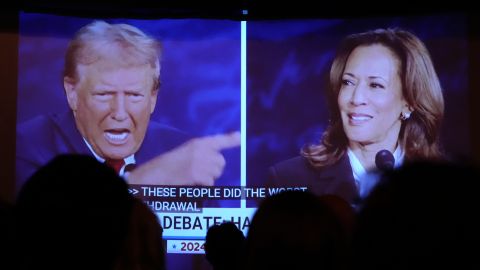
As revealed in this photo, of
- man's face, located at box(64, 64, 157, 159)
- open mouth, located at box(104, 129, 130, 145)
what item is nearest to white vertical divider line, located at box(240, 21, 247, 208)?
man's face, located at box(64, 64, 157, 159)

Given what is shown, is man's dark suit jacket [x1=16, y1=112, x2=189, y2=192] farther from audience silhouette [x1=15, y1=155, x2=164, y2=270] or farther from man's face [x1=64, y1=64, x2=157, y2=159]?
audience silhouette [x1=15, y1=155, x2=164, y2=270]

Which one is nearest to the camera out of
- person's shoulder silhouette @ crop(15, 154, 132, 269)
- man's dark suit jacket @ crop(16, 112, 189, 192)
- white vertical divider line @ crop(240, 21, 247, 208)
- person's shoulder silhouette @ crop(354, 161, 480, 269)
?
person's shoulder silhouette @ crop(354, 161, 480, 269)

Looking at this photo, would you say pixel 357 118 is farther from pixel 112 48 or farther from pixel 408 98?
pixel 112 48

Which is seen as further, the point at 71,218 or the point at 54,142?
the point at 54,142

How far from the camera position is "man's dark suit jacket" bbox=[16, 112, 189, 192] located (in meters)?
4.22

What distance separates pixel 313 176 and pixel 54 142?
1.81 metres

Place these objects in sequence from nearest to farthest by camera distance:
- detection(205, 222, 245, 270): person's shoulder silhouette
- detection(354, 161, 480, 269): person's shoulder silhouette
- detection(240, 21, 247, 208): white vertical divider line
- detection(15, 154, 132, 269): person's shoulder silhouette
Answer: detection(354, 161, 480, 269): person's shoulder silhouette < detection(15, 154, 132, 269): person's shoulder silhouette < detection(205, 222, 245, 270): person's shoulder silhouette < detection(240, 21, 247, 208): white vertical divider line

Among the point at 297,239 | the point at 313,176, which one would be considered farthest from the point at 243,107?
the point at 297,239

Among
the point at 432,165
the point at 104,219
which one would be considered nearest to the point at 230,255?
the point at 104,219

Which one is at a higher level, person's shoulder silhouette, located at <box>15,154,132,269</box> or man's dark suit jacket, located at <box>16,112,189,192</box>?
man's dark suit jacket, located at <box>16,112,189,192</box>

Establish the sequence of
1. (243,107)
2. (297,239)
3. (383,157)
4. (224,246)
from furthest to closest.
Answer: (243,107) → (383,157) → (224,246) → (297,239)

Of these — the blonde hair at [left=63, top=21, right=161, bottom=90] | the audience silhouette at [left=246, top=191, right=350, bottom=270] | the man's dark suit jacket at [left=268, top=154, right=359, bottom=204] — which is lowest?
the audience silhouette at [left=246, top=191, right=350, bottom=270]

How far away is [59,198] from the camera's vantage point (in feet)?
2.89

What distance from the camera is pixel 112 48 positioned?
14.1ft
